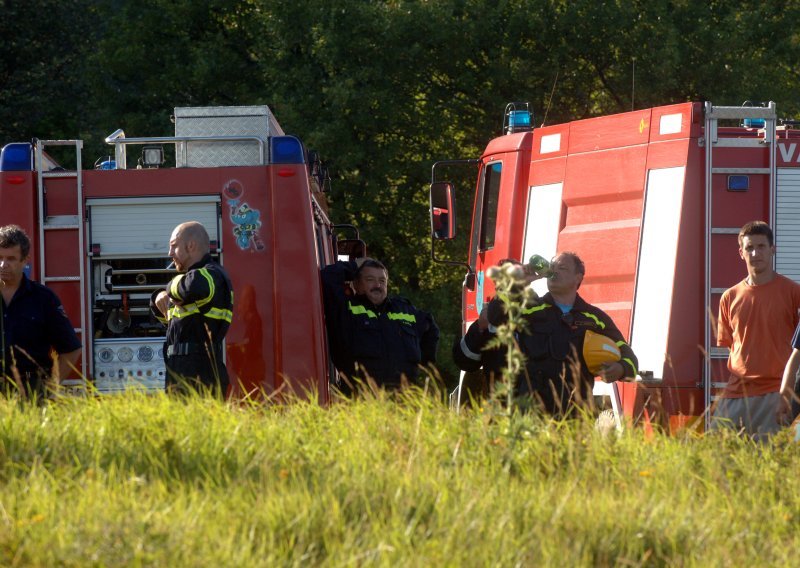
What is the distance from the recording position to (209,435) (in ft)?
18.6

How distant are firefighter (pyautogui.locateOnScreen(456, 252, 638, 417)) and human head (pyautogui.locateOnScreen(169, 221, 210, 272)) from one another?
61.2 inches

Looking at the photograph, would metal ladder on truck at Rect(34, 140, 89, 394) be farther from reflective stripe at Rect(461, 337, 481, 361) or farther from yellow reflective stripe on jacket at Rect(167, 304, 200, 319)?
reflective stripe at Rect(461, 337, 481, 361)

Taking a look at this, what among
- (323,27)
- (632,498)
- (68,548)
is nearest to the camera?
(68,548)

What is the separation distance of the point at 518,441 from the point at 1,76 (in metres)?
23.3

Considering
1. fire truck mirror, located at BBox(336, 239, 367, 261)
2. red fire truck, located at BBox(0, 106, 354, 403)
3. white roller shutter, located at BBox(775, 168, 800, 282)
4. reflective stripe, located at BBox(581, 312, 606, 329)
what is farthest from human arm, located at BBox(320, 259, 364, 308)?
fire truck mirror, located at BBox(336, 239, 367, 261)

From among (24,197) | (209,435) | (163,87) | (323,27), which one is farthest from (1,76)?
(209,435)

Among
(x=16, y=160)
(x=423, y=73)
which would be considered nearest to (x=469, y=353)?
(x=16, y=160)

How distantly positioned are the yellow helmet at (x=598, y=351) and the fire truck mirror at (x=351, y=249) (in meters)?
5.83

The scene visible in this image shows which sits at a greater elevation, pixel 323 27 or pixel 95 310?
pixel 323 27

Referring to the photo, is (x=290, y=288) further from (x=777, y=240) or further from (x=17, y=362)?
(x=777, y=240)

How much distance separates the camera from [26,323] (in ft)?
23.5

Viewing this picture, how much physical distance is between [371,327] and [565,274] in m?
1.84

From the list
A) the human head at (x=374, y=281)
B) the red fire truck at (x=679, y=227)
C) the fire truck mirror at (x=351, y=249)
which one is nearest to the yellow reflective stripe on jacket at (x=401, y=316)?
the human head at (x=374, y=281)

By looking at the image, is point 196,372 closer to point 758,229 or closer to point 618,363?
point 618,363
